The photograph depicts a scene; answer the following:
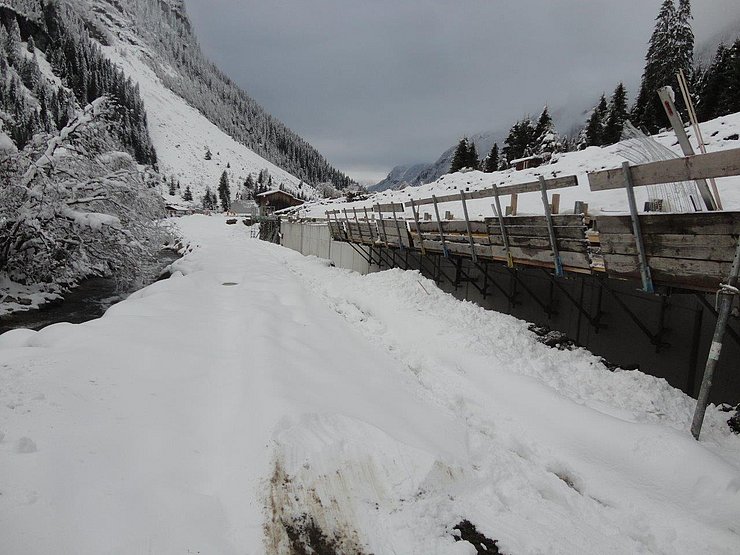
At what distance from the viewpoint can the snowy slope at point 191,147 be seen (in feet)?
466

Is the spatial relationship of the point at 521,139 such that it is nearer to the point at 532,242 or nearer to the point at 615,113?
the point at 615,113

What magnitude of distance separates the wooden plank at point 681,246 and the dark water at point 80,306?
14.3 m

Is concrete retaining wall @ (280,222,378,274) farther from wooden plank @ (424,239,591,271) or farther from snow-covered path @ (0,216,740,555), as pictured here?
snow-covered path @ (0,216,740,555)

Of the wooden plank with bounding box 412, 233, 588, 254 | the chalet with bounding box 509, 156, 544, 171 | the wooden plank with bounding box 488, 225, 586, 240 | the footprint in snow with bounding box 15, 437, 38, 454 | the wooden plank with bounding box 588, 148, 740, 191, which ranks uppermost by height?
the chalet with bounding box 509, 156, 544, 171

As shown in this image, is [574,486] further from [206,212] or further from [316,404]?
[206,212]

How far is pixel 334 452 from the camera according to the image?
11.4 feet

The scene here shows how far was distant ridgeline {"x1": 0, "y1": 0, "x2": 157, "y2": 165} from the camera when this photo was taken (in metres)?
90.9

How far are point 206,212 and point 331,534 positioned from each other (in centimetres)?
10614

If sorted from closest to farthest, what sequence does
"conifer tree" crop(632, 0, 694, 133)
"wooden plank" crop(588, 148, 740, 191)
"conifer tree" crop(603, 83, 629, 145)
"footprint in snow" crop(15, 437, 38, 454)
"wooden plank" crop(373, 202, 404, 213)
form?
"footprint in snow" crop(15, 437, 38, 454) → "wooden plank" crop(588, 148, 740, 191) → "wooden plank" crop(373, 202, 404, 213) → "conifer tree" crop(632, 0, 694, 133) → "conifer tree" crop(603, 83, 629, 145)

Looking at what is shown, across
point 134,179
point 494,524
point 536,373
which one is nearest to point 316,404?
point 494,524

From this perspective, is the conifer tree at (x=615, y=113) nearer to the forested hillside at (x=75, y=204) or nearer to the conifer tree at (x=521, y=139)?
the conifer tree at (x=521, y=139)

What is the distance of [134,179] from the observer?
51.7 feet

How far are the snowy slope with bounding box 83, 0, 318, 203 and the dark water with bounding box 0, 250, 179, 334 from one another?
122 metres

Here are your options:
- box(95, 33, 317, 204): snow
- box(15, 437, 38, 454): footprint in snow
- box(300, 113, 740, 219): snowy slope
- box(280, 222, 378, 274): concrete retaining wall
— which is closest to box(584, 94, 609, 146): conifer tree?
box(300, 113, 740, 219): snowy slope
